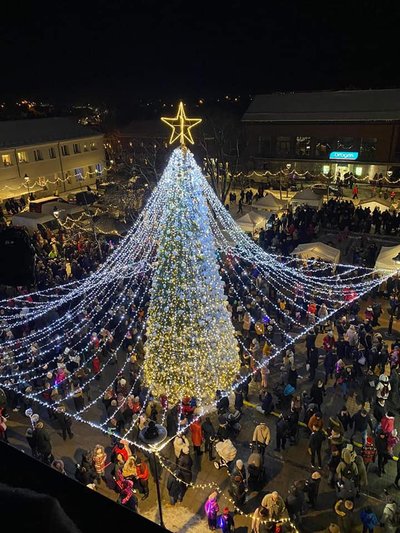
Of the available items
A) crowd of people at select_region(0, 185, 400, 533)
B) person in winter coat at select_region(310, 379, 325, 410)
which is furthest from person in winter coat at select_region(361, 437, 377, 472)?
person in winter coat at select_region(310, 379, 325, 410)

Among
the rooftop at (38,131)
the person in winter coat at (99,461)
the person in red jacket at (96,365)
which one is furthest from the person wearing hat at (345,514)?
the rooftop at (38,131)

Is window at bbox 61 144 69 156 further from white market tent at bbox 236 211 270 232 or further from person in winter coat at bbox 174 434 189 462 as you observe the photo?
person in winter coat at bbox 174 434 189 462

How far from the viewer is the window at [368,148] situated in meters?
32.7

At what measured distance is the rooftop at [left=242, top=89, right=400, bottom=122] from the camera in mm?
32812

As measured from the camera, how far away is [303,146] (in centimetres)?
3528

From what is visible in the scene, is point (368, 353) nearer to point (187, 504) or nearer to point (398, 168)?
point (187, 504)

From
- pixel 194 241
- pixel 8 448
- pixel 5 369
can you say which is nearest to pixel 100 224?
pixel 5 369

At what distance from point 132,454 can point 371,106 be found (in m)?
32.2

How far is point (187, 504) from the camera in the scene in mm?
8555

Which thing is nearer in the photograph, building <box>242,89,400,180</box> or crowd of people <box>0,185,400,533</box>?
crowd of people <box>0,185,400,533</box>

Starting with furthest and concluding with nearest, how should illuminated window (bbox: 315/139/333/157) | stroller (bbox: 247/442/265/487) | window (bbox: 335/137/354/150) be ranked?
illuminated window (bbox: 315/139/333/157), window (bbox: 335/137/354/150), stroller (bbox: 247/442/265/487)

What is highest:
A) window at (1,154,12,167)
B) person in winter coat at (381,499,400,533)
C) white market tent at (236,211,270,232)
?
window at (1,154,12,167)

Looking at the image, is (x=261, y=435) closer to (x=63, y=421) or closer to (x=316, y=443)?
(x=316, y=443)

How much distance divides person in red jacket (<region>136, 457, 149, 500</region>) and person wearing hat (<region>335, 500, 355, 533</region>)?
11.7 ft
